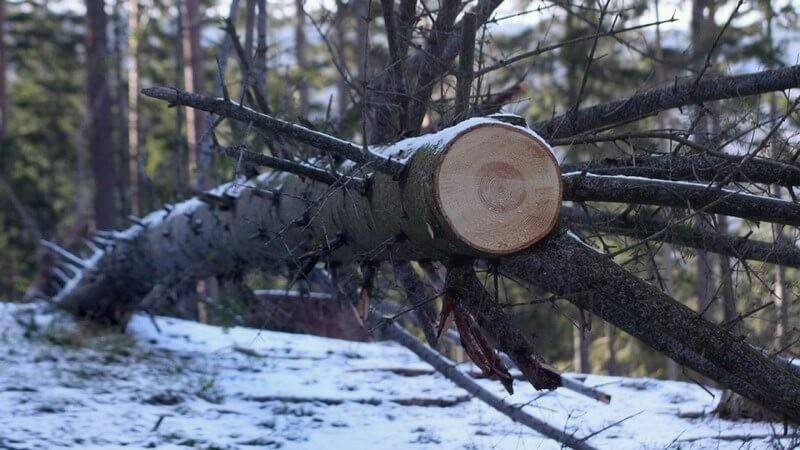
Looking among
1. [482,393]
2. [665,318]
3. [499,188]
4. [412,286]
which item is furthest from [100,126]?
[665,318]

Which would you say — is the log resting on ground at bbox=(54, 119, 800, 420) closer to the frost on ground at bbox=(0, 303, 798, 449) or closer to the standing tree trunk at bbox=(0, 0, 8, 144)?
the frost on ground at bbox=(0, 303, 798, 449)

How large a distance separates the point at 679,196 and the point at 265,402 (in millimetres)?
3456

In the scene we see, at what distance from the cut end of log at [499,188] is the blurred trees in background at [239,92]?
387mm

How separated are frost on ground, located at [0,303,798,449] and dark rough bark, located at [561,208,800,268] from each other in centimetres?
90

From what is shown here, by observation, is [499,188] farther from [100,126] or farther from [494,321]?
[100,126]

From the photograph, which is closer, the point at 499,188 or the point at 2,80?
the point at 499,188

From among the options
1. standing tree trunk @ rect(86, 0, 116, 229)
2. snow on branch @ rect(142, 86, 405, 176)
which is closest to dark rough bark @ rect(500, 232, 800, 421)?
snow on branch @ rect(142, 86, 405, 176)

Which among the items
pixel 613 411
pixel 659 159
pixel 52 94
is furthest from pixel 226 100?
pixel 52 94

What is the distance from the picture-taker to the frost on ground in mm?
4637

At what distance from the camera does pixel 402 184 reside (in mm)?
3014

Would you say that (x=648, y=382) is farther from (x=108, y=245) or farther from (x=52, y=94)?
(x=52, y=94)

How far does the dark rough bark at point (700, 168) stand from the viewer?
339 centimetres

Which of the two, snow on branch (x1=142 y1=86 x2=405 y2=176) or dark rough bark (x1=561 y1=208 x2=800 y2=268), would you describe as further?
dark rough bark (x1=561 y1=208 x2=800 y2=268)

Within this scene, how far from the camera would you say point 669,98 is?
4.07 m
